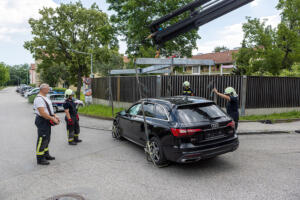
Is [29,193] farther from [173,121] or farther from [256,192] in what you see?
[256,192]

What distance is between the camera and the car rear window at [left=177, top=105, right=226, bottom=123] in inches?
175

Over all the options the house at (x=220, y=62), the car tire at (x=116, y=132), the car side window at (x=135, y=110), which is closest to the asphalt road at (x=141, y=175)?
the car tire at (x=116, y=132)

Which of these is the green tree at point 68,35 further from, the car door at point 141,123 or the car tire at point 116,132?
the car door at point 141,123

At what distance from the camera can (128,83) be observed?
14305 mm

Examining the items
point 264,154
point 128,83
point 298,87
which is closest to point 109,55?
point 128,83

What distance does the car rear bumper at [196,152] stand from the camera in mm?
4145

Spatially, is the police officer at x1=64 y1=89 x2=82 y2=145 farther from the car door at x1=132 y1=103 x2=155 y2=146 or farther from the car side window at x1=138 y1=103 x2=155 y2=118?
the car side window at x1=138 y1=103 x2=155 y2=118

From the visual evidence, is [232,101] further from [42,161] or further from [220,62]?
[220,62]

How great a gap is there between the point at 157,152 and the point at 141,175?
66 centimetres

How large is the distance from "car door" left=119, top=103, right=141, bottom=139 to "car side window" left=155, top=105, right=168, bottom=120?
1.01 m

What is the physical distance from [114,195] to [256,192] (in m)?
2.37

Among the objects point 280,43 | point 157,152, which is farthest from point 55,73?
point 157,152

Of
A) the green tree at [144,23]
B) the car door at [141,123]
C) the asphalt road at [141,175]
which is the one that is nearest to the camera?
the asphalt road at [141,175]

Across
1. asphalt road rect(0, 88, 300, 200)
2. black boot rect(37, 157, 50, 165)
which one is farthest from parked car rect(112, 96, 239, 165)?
black boot rect(37, 157, 50, 165)
